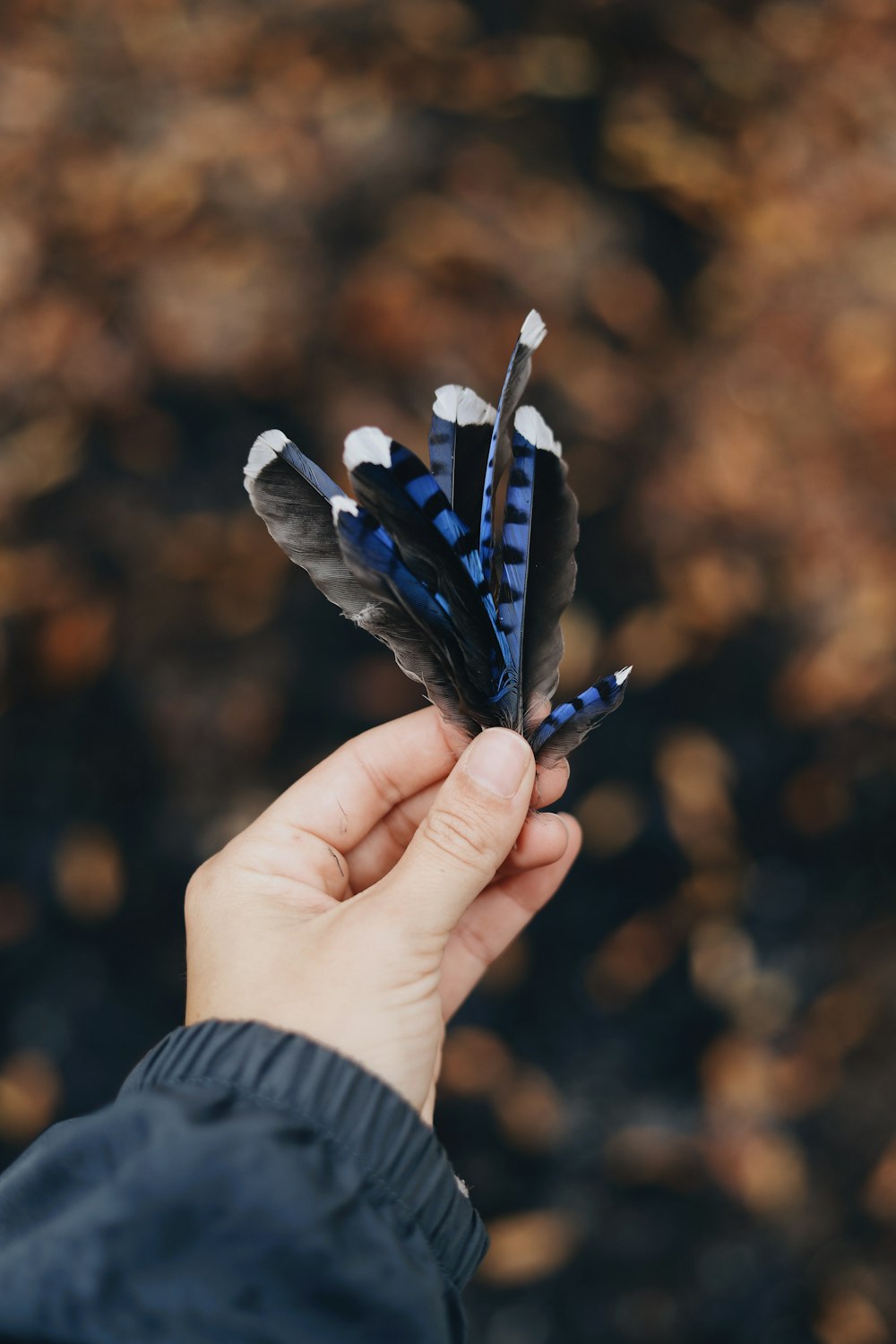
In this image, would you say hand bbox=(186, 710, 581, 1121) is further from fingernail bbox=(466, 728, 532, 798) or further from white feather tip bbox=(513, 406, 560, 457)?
white feather tip bbox=(513, 406, 560, 457)

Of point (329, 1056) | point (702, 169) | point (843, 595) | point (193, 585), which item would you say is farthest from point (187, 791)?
point (702, 169)

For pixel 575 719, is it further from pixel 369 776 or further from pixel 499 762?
pixel 369 776

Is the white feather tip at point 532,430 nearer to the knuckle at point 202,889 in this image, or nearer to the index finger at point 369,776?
the index finger at point 369,776

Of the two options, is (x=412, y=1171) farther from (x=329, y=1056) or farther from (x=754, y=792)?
(x=754, y=792)

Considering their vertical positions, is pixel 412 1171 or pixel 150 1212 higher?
pixel 150 1212

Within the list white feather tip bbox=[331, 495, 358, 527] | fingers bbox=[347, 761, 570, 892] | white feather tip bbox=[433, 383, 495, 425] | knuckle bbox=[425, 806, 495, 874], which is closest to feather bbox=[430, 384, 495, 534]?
white feather tip bbox=[433, 383, 495, 425]

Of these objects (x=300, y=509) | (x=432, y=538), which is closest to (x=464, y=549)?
(x=432, y=538)
